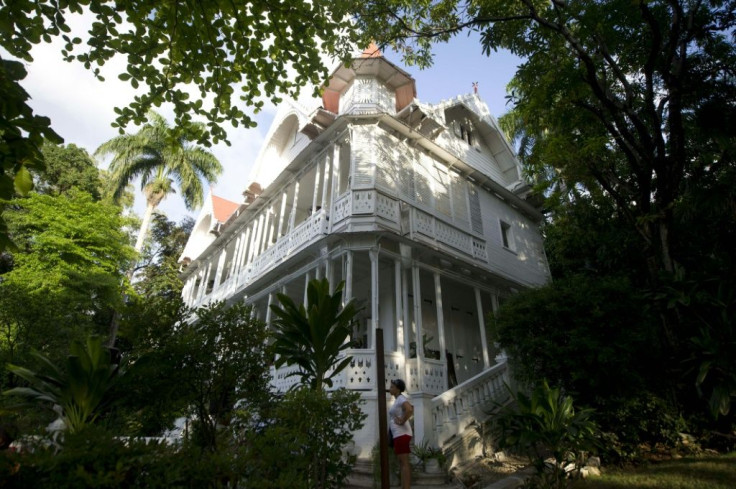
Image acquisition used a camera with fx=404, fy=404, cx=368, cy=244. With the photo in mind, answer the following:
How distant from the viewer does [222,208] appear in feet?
79.2

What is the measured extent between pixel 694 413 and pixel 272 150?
18.1 m

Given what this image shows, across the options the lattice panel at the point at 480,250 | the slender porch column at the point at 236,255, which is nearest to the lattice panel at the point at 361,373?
the lattice panel at the point at 480,250

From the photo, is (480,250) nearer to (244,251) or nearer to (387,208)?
(387,208)

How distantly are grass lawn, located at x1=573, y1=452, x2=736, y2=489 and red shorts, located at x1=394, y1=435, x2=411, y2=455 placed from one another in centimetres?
256

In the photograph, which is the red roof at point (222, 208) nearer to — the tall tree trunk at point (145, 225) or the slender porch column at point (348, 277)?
the tall tree trunk at point (145, 225)

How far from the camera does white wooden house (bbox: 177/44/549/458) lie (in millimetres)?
10086

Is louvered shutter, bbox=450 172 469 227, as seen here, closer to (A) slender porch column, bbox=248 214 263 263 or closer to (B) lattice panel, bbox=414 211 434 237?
(B) lattice panel, bbox=414 211 434 237

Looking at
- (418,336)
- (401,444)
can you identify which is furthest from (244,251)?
(401,444)

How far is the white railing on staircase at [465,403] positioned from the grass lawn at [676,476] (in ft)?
7.12

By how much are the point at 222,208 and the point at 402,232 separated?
15969 millimetres

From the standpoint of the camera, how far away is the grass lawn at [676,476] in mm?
5617

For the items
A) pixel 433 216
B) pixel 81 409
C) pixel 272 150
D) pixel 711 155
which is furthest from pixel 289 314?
pixel 272 150

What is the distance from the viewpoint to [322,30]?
4.98 metres

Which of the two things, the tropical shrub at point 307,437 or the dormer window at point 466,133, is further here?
the dormer window at point 466,133
